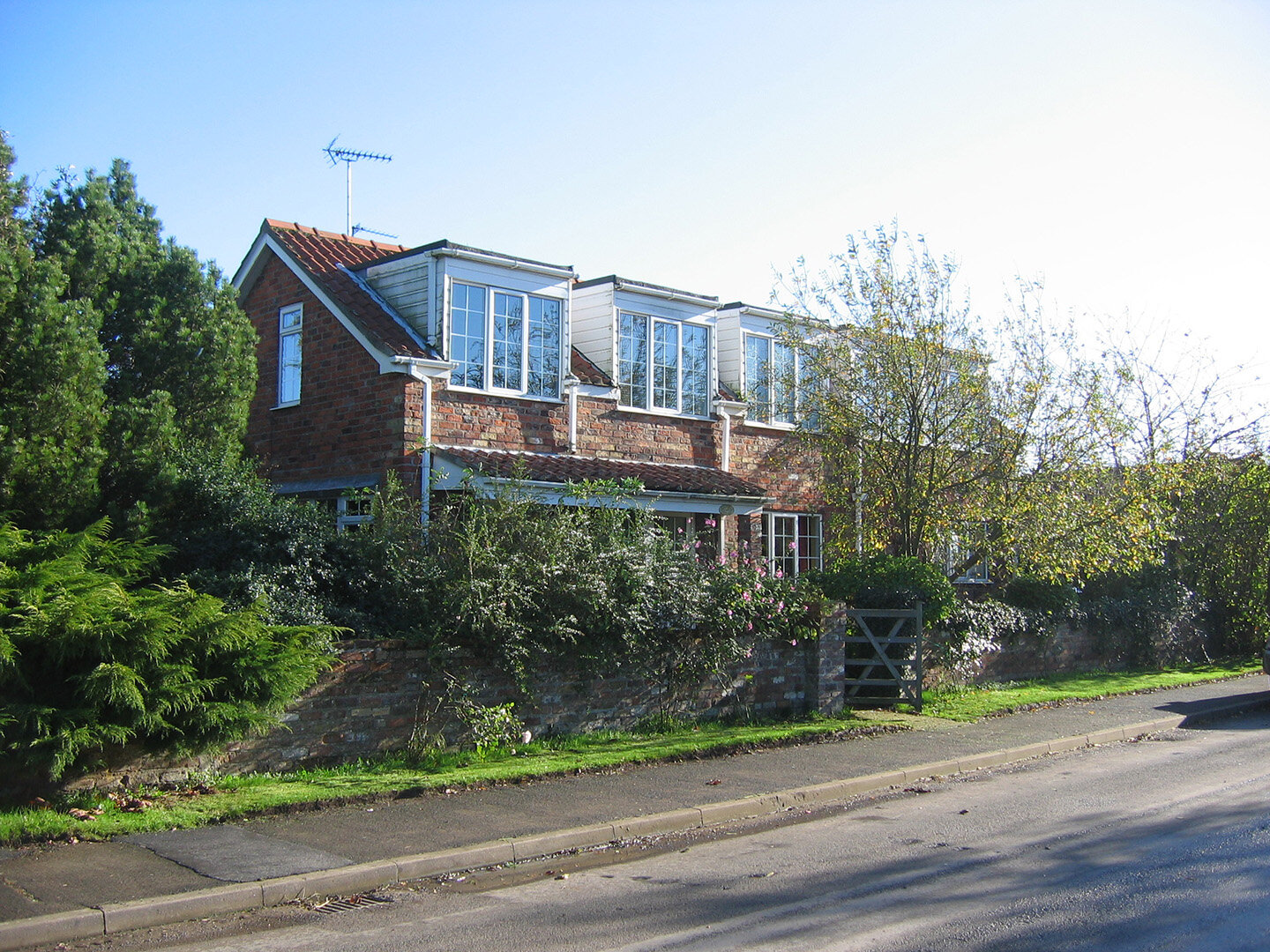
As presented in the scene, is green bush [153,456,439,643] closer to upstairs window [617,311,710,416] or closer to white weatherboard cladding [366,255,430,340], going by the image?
white weatherboard cladding [366,255,430,340]

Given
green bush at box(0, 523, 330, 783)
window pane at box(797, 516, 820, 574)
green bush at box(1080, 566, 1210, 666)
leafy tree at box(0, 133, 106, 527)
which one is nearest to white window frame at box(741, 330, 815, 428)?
window pane at box(797, 516, 820, 574)

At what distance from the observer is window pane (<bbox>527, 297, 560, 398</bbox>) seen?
17.9m

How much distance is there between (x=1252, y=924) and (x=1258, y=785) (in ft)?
16.5

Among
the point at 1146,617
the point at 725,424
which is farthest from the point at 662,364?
the point at 1146,617

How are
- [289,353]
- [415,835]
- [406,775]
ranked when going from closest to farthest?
[415,835], [406,775], [289,353]

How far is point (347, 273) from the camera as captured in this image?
18953mm

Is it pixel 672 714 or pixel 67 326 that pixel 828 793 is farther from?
pixel 67 326

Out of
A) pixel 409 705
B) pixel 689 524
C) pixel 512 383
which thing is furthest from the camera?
pixel 689 524

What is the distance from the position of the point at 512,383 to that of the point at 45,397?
7444 mm

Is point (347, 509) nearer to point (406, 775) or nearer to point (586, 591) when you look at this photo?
point (586, 591)

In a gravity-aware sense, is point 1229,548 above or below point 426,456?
below

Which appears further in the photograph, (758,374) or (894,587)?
(758,374)

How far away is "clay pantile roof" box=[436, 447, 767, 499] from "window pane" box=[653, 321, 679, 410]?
1.22 m

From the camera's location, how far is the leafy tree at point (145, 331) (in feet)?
40.8
